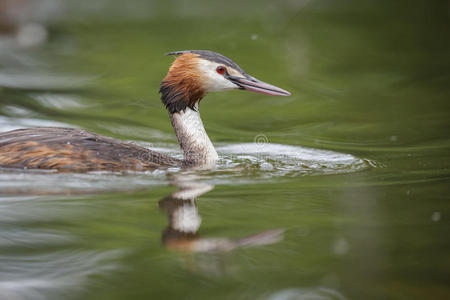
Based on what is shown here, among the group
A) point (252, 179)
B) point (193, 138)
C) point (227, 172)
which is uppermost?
point (193, 138)

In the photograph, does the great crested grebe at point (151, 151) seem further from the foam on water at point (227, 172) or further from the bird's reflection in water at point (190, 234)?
the bird's reflection in water at point (190, 234)

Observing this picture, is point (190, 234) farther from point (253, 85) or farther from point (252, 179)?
point (253, 85)

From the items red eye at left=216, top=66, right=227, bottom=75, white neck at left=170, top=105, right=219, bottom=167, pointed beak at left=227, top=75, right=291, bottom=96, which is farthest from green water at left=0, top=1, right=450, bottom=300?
red eye at left=216, top=66, right=227, bottom=75

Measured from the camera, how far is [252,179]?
22.0 feet

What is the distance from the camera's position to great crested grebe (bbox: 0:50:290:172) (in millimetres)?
6551

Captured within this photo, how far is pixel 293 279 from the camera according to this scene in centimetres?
425

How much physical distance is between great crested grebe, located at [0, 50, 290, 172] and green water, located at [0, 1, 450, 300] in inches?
6.3

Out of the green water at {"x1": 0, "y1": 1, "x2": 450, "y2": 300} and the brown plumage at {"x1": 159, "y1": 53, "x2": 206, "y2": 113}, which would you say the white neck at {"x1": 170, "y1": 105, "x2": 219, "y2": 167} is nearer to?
the brown plumage at {"x1": 159, "y1": 53, "x2": 206, "y2": 113}

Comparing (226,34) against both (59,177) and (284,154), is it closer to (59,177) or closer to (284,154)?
(284,154)

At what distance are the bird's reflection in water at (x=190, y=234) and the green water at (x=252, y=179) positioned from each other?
0.06 ft

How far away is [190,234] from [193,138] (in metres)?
2.63

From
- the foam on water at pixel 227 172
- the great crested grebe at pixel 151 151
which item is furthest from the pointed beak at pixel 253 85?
the foam on water at pixel 227 172

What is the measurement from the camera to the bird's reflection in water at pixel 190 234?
4.72 m

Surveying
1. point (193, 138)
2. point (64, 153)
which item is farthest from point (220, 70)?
point (64, 153)
